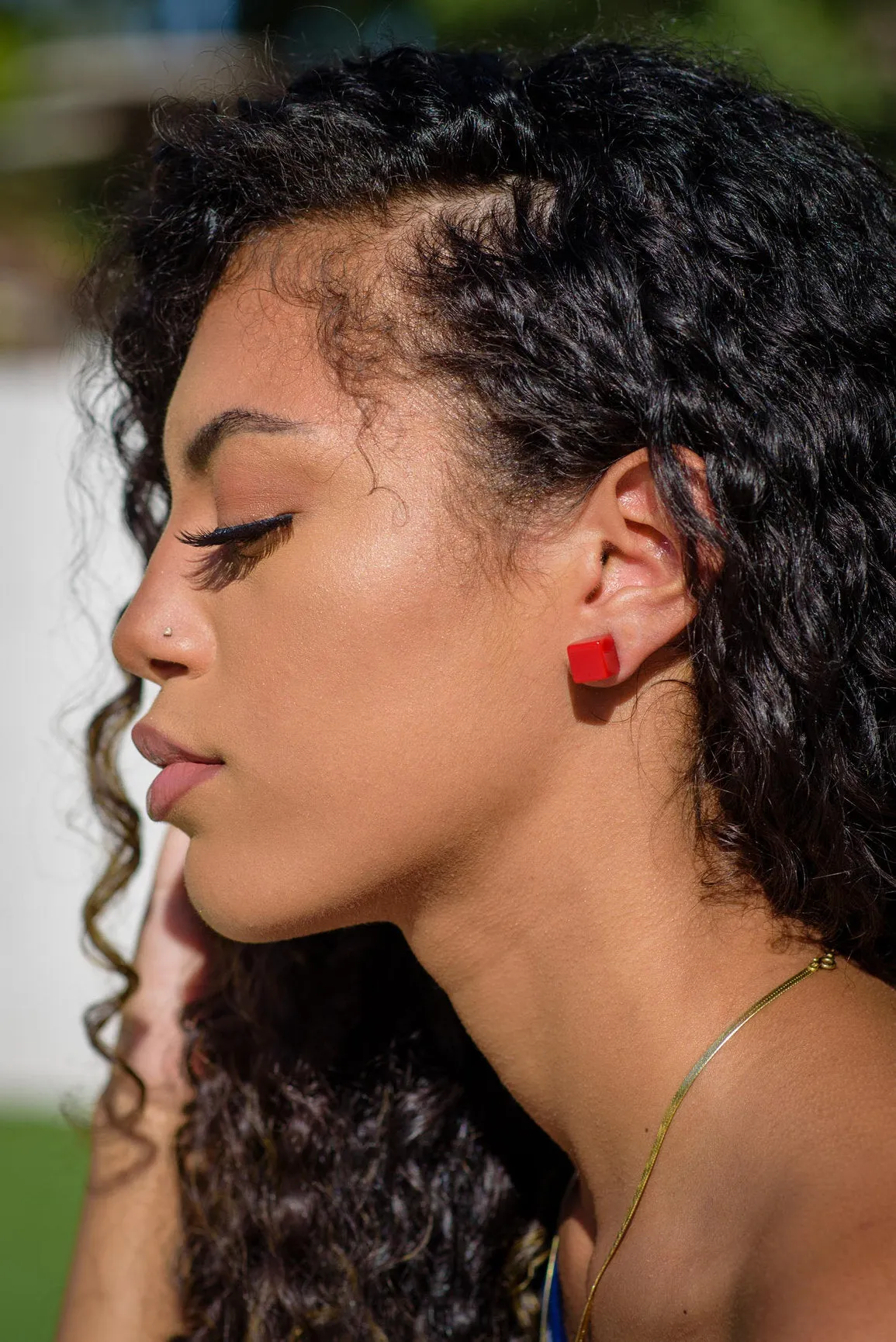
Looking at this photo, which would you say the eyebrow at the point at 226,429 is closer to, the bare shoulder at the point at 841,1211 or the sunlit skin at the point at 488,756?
the sunlit skin at the point at 488,756

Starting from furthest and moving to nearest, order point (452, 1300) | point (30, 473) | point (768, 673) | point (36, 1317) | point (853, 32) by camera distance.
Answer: point (853, 32)
point (30, 473)
point (36, 1317)
point (452, 1300)
point (768, 673)

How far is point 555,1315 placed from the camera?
6.56ft

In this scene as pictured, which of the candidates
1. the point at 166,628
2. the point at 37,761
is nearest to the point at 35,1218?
the point at 37,761

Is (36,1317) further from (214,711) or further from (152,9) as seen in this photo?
(152,9)

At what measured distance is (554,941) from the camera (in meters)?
1.74

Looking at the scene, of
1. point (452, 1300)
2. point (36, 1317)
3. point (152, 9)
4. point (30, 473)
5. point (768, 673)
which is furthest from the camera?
point (152, 9)

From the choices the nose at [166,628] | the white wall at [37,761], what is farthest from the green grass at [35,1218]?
the nose at [166,628]

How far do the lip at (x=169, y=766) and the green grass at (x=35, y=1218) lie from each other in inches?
75.2

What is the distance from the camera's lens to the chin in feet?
5.65

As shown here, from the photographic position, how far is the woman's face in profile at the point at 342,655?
5.37 feet

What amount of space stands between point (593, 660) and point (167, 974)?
129cm

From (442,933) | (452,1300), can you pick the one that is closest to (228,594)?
(442,933)

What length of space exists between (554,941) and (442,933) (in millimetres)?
181

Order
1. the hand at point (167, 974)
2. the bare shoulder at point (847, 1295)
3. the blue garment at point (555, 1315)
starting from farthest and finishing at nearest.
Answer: the hand at point (167, 974) < the blue garment at point (555, 1315) < the bare shoulder at point (847, 1295)
